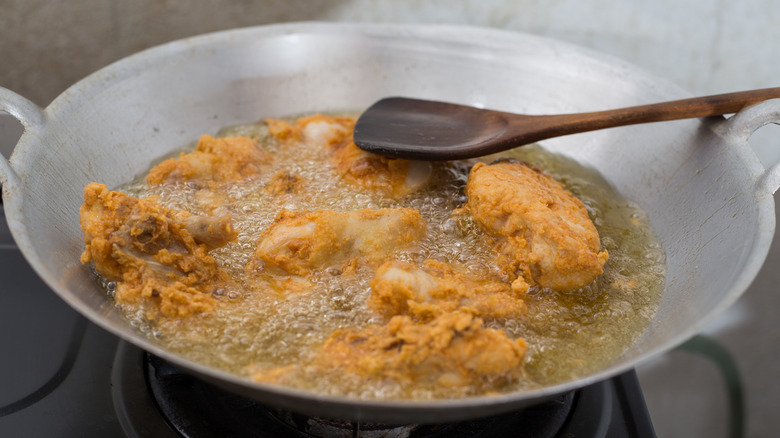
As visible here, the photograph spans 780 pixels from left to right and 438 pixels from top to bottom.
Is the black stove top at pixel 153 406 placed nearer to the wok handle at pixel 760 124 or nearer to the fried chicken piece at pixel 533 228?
the fried chicken piece at pixel 533 228

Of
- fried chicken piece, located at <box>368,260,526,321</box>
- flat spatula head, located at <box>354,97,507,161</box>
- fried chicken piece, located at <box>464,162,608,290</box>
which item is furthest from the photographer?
flat spatula head, located at <box>354,97,507,161</box>

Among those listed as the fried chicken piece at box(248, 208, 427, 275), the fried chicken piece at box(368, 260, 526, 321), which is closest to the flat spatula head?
the fried chicken piece at box(248, 208, 427, 275)

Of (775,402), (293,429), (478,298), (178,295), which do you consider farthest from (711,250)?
(775,402)

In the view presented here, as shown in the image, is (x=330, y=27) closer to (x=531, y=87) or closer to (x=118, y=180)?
(x=531, y=87)

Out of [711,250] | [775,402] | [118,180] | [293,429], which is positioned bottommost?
[775,402]

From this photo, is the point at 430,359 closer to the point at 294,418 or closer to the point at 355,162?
the point at 294,418

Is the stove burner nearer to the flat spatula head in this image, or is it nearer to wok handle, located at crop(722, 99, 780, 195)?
wok handle, located at crop(722, 99, 780, 195)
